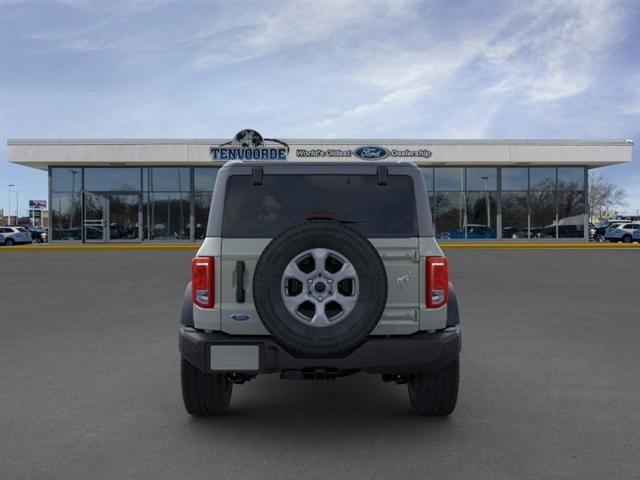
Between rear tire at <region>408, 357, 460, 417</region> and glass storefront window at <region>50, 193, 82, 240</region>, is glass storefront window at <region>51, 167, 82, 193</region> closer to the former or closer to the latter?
glass storefront window at <region>50, 193, 82, 240</region>

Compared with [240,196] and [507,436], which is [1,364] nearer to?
[240,196]

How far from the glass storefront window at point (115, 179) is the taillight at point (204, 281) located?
115 ft

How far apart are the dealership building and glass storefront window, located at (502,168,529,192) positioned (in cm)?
6

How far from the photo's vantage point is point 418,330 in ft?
13.7

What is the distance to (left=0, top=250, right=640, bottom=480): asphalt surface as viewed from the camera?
3.75 metres

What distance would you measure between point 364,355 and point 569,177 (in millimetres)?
38194

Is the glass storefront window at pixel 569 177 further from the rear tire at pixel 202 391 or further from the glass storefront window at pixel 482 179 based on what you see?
the rear tire at pixel 202 391

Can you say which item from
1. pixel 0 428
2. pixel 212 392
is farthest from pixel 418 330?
pixel 0 428

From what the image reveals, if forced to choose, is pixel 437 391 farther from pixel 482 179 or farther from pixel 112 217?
pixel 112 217

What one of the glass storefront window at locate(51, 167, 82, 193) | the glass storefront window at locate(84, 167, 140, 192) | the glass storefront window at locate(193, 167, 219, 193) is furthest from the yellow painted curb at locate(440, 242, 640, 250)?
the glass storefront window at locate(51, 167, 82, 193)

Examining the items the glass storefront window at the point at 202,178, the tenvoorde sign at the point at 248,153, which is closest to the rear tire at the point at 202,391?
the tenvoorde sign at the point at 248,153

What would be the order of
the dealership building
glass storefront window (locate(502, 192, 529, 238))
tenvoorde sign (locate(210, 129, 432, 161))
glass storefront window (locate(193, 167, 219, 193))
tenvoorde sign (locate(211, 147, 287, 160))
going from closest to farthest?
tenvoorde sign (locate(211, 147, 287, 160)), tenvoorde sign (locate(210, 129, 432, 161)), the dealership building, glass storefront window (locate(193, 167, 219, 193)), glass storefront window (locate(502, 192, 529, 238))

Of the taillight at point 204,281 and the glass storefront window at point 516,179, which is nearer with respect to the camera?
the taillight at point 204,281

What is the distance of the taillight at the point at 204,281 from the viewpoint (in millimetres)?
4137
